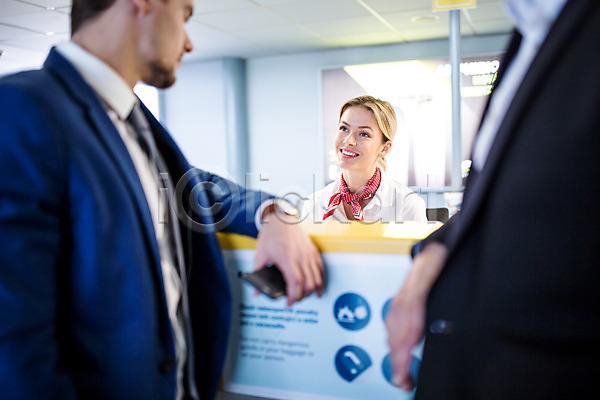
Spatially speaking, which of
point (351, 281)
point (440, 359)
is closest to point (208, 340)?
point (351, 281)

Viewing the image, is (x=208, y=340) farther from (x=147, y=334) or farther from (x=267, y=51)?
(x=267, y=51)

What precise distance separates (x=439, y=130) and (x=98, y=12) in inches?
209

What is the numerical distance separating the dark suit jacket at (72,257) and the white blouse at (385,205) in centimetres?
145

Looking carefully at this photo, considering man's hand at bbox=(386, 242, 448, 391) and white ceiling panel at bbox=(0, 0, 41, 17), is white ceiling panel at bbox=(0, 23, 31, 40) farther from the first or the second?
man's hand at bbox=(386, 242, 448, 391)

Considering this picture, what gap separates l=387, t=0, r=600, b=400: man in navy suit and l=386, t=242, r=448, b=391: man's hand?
0.08m

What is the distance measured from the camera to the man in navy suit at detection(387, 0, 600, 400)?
0.53 meters

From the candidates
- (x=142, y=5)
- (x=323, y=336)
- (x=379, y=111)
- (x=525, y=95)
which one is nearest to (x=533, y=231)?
(x=525, y=95)

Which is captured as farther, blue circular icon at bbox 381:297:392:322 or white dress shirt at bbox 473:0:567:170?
blue circular icon at bbox 381:297:392:322

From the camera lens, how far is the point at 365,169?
2389 mm

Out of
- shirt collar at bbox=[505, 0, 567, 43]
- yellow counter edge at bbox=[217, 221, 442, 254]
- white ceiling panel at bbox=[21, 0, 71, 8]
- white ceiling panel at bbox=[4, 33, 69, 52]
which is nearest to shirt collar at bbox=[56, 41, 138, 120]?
yellow counter edge at bbox=[217, 221, 442, 254]

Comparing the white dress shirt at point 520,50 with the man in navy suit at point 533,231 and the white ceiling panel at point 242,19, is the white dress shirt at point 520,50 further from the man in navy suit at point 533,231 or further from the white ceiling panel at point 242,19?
the white ceiling panel at point 242,19

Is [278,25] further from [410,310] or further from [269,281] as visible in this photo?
[410,310]

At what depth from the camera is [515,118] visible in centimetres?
57

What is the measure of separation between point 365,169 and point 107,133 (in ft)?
5.59
